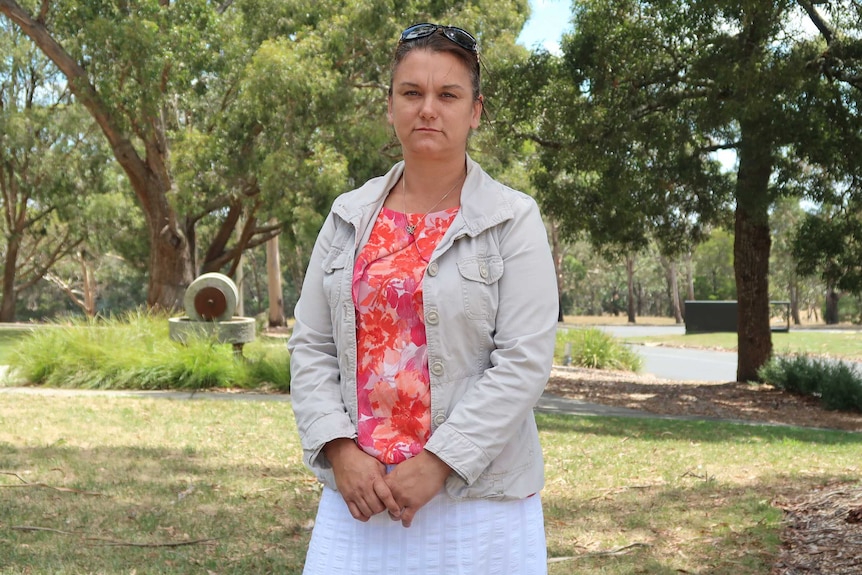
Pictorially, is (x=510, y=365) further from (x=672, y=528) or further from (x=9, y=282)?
(x=9, y=282)

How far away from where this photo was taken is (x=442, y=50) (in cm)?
224

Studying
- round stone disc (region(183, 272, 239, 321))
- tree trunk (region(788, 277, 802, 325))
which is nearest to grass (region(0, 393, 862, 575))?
round stone disc (region(183, 272, 239, 321))

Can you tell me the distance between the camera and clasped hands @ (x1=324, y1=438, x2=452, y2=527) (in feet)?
6.65

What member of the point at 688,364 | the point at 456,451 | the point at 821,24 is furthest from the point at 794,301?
the point at 456,451

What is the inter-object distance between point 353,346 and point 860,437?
9.64 m

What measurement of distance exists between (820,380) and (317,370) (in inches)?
528

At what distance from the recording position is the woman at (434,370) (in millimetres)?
2064

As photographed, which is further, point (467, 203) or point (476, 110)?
point (476, 110)

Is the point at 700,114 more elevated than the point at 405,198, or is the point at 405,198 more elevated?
the point at 700,114

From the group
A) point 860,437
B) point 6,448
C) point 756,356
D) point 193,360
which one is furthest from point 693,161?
point 6,448

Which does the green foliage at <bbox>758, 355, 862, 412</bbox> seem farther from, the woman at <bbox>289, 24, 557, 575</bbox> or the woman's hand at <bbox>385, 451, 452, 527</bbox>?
the woman's hand at <bbox>385, 451, 452, 527</bbox>

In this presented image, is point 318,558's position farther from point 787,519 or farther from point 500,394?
point 787,519

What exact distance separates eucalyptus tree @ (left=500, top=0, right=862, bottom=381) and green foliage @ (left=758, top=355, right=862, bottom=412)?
938 millimetres

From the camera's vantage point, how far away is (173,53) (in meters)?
17.1
